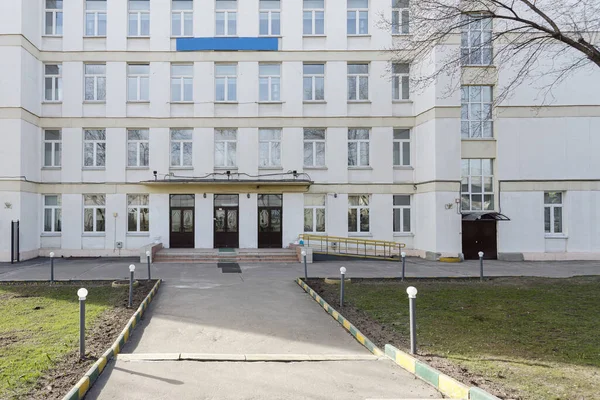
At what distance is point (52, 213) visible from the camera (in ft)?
72.5

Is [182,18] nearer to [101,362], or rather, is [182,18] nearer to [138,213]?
[138,213]

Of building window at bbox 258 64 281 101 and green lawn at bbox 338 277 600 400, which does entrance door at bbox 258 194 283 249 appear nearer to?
building window at bbox 258 64 281 101

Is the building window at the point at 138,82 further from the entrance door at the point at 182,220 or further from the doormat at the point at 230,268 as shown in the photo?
the doormat at the point at 230,268

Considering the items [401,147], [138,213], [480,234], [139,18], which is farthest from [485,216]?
[139,18]

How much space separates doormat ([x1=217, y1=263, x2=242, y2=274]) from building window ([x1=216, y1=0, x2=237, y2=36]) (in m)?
12.4

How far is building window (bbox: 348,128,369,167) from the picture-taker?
75.2 feet

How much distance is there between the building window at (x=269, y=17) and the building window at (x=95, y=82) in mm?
8726

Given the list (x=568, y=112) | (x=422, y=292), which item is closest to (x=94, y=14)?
(x=422, y=292)

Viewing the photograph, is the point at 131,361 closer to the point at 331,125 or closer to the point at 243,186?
the point at 243,186

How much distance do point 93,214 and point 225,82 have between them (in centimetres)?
983

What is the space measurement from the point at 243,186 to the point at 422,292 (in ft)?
41.1

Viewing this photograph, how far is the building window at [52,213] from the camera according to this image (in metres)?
22.1

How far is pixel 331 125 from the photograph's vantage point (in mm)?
22625

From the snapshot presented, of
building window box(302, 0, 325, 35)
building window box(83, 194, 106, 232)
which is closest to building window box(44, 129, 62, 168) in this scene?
building window box(83, 194, 106, 232)
